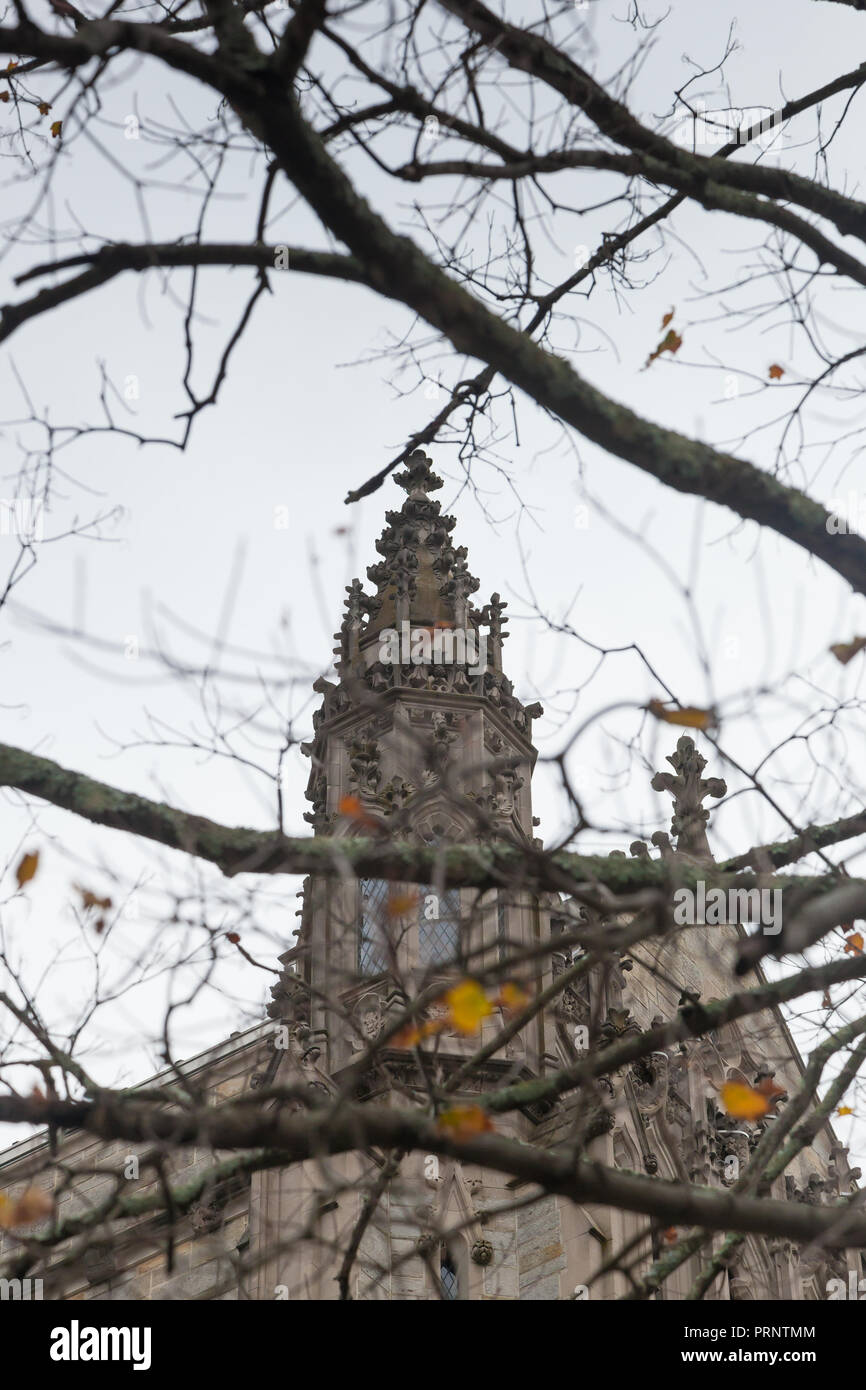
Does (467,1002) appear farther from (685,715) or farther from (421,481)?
(421,481)

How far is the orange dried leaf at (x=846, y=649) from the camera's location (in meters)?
6.91

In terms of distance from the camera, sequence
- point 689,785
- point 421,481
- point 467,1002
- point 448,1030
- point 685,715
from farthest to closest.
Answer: point 689,785 < point 421,481 < point 448,1030 < point 685,715 < point 467,1002

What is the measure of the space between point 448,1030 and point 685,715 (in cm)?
687

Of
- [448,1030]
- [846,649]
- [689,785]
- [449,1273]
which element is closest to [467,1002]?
[846,649]

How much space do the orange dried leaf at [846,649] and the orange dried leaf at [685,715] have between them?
3.16 feet

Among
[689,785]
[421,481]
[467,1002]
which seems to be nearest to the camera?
[467,1002]

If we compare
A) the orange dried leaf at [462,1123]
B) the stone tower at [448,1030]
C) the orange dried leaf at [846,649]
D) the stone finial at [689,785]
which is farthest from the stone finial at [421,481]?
the orange dried leaf at [462,1123]

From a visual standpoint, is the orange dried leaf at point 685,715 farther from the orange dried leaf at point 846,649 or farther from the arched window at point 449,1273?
the arched window at point 449,1273

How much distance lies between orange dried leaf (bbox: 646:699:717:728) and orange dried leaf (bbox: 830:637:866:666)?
96 cm

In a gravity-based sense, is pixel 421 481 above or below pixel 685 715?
above

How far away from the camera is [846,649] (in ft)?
22.7

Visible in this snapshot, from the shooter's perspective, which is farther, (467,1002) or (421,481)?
(421,481)

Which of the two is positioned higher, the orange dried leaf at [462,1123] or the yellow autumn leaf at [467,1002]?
the yellow autumn leaf at [467,1002]
